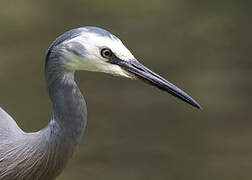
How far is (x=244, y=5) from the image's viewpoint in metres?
7.23

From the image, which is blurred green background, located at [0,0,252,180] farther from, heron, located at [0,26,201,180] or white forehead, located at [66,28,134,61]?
white forehead, located at [66,28,134,61]

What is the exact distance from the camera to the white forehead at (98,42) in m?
2.94

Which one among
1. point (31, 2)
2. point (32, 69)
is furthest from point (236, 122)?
point (31, 2)

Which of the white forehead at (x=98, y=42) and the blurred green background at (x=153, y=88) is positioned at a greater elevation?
the blurred green background at (x=153, y=88)

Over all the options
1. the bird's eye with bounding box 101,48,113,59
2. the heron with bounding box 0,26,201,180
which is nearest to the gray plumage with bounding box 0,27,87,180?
the heron with bounding box 0,26,201,180

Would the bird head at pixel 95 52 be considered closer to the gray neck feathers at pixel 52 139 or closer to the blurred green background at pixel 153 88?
the gray neck feathers at pixel 52 139

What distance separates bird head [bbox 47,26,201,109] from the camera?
2947 mm

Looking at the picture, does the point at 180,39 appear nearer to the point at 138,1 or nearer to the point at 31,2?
the point at 138,1

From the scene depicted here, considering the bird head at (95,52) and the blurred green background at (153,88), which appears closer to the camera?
the bird head at (95,52)

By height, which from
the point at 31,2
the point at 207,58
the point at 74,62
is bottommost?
the point at 74,62

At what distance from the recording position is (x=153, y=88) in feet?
19.1

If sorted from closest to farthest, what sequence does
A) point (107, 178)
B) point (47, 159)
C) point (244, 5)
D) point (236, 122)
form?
point (47, 159) → point (107, 178) → point (236, 122) → point (244, 5)

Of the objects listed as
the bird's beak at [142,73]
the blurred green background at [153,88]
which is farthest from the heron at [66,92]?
the blurred green background at [153,88]

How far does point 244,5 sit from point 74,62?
182 inches
